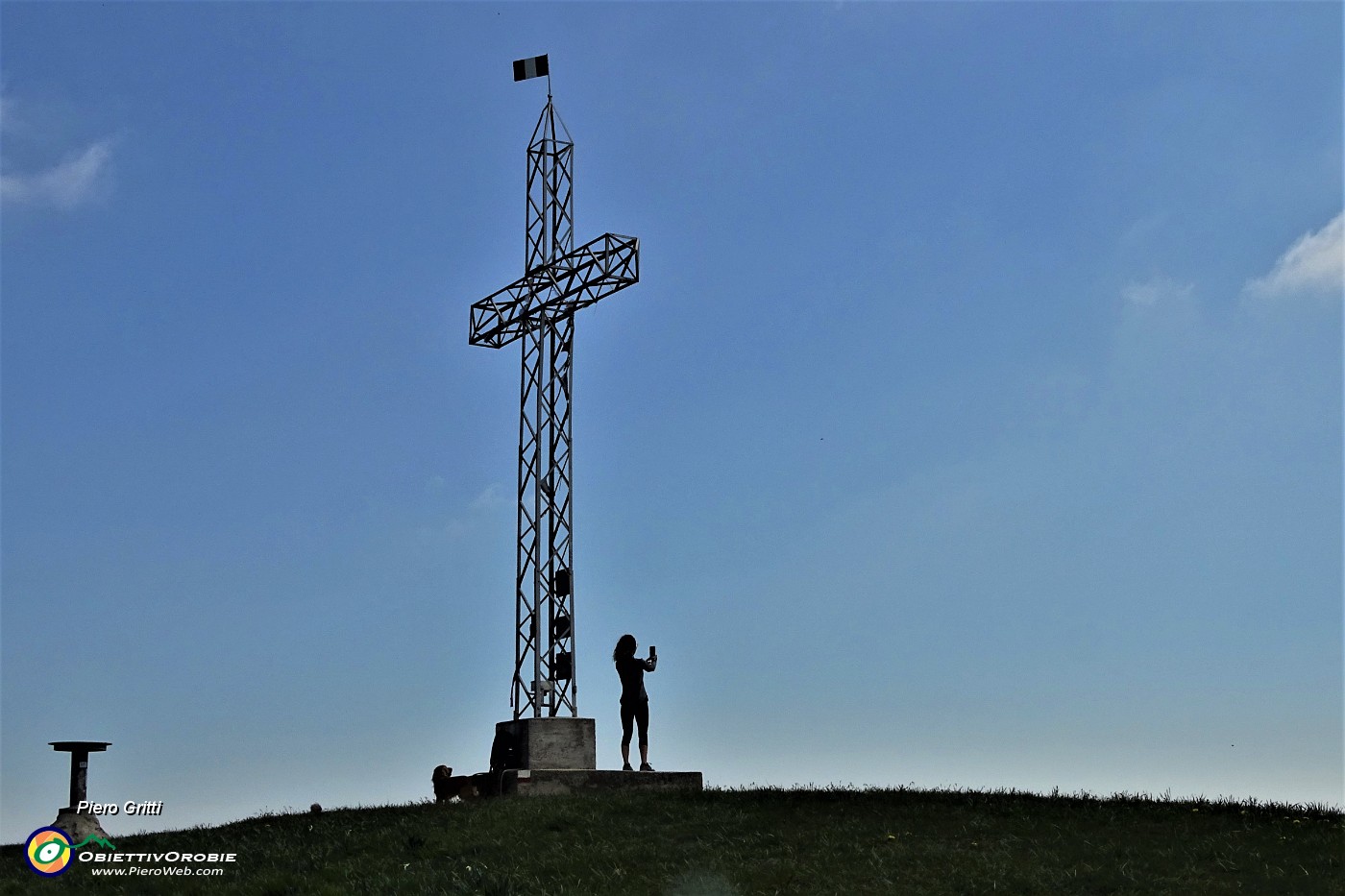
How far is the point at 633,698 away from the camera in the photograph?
1988 cm

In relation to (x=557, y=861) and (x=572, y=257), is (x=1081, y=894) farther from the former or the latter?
(x=572, y=257)

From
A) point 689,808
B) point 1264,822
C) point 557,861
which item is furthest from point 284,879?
point 1264,822

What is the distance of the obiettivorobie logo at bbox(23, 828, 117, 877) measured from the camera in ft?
51.6

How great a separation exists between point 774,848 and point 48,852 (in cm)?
951

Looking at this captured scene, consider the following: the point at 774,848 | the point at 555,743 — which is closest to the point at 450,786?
the point at 555,743

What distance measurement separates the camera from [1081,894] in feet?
39.9

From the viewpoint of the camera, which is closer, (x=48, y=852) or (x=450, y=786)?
(x=48, y=852)

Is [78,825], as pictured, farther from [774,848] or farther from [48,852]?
[774,848]

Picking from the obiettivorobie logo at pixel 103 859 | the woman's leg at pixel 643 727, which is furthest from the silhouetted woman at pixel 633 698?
the obiettivorobie logo at pixel 103 859

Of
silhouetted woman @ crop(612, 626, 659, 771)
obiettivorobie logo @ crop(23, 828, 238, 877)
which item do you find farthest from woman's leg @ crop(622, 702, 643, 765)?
obiettivorobie logo @ crop(23, 828, 238, 877)

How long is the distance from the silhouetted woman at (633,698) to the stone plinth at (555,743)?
56 cm

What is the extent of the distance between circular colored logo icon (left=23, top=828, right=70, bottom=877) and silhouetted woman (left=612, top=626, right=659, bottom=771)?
Result: 803cm

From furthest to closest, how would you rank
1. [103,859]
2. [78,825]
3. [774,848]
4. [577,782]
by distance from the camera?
1. [577,782]
2. [78,825]
3. [103,859]
4. [774,848]

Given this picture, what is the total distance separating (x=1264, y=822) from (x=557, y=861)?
882 cm
